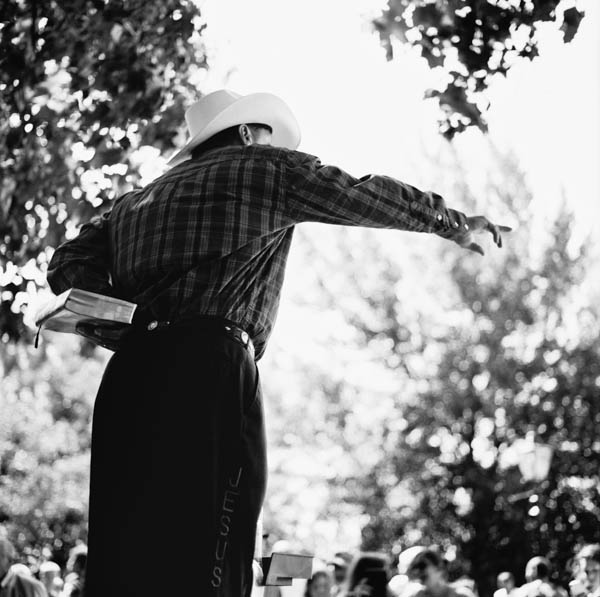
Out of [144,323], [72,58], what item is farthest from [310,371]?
[144,323]

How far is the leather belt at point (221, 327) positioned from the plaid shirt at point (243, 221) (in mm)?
26

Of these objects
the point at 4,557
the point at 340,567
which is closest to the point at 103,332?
the point at 4,557

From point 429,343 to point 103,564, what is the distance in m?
19.8

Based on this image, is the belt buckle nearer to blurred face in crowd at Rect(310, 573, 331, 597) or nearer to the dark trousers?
the dark trousers

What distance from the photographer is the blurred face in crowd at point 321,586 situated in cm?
848

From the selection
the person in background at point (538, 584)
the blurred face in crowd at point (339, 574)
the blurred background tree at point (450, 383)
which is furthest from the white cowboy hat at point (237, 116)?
the blurred background tree at point (450, 383)

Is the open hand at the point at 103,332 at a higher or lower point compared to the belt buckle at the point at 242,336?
higher

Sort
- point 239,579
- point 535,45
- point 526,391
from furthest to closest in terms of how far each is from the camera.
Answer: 1. point 526,391
2. point 535,45
3. point 239,579

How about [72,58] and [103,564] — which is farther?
[72,58]

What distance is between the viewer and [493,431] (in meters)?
21.7

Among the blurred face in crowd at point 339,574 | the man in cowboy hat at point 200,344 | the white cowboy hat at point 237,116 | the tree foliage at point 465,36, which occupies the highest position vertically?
the tree foliage at point 465,36

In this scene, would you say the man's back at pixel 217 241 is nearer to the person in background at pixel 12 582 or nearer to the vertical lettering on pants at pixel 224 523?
the vertical lettering on pants at pixel 224 523

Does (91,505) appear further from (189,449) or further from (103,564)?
(189,449)

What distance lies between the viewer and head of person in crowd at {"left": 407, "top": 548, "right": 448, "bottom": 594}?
7477 mm
